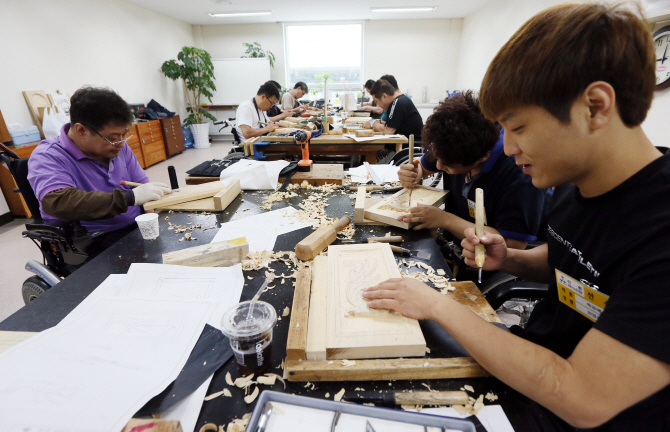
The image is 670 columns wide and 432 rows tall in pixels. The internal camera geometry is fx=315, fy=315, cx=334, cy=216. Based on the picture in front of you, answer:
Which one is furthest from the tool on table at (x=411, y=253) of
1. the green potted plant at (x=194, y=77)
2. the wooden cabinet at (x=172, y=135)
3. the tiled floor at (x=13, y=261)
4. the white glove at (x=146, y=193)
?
the green potted plant at (x=194, y=77)

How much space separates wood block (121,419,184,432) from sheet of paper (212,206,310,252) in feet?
2.69

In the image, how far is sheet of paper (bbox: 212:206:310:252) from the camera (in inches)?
57.0

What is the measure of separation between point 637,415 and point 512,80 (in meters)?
0.78

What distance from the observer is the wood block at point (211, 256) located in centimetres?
→ 121

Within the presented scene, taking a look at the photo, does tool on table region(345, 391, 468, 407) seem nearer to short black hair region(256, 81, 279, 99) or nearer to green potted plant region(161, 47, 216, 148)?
short black hair region(256, 81, 279, 99)

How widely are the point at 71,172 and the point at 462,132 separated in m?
2.15

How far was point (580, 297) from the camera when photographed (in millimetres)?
824

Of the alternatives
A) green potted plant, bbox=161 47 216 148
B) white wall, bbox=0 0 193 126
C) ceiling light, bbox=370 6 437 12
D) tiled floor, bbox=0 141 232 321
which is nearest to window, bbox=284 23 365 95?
ceiling light, bbox=370 6 437 12

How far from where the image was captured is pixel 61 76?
4992 millimetres

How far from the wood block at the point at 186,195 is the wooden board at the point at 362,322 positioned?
1132 millimetres

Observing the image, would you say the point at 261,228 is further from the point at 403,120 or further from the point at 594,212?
the point at 403,120

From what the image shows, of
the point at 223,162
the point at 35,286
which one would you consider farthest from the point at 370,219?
the point at 35,286

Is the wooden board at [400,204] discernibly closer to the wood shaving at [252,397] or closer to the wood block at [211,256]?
the wood block at [211,256]

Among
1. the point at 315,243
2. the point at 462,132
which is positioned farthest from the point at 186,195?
the point at 462,132
